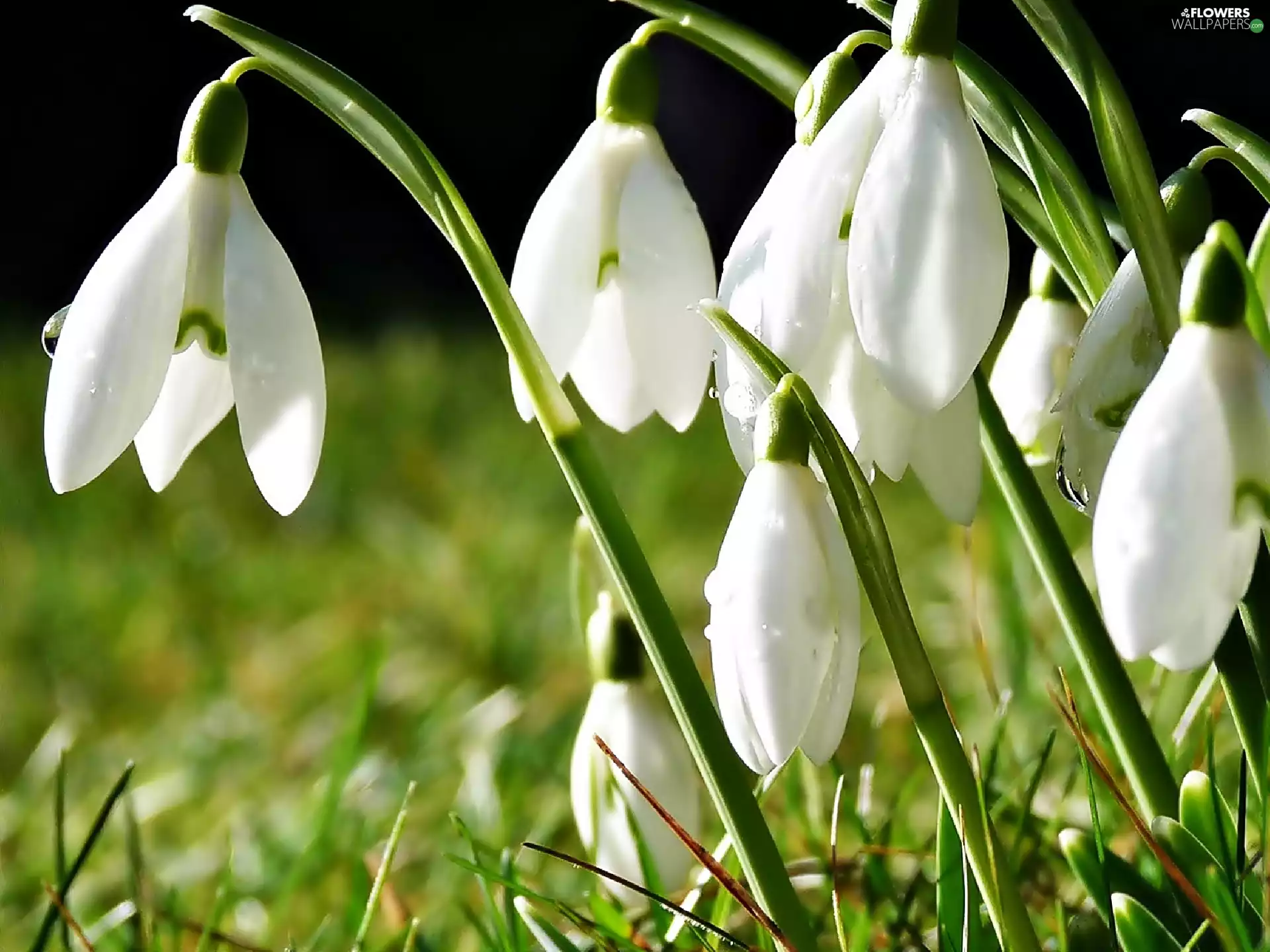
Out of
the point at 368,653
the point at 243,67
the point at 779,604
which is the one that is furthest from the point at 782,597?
the point at 368,653

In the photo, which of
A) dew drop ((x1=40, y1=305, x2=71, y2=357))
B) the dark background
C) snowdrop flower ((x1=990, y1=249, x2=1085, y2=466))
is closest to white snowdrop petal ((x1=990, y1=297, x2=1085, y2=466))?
snowdrop flower ((x1=990, y1=249, x2=1085, y2=466))

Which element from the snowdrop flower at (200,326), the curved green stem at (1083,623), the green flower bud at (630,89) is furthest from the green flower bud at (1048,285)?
the snowdrop flower at (200,326)

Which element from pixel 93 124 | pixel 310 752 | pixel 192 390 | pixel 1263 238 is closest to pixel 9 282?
pixel 93 124

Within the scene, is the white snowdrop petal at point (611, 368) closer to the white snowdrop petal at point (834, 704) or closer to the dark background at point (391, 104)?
the white snowdrop petal at point (834, 704)

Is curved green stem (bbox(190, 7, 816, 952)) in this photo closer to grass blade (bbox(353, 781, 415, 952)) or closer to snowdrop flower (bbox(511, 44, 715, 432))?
snowdrop flower (bbox(511, 44, 715, 432))

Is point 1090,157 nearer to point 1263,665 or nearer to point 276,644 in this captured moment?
point 276,644
